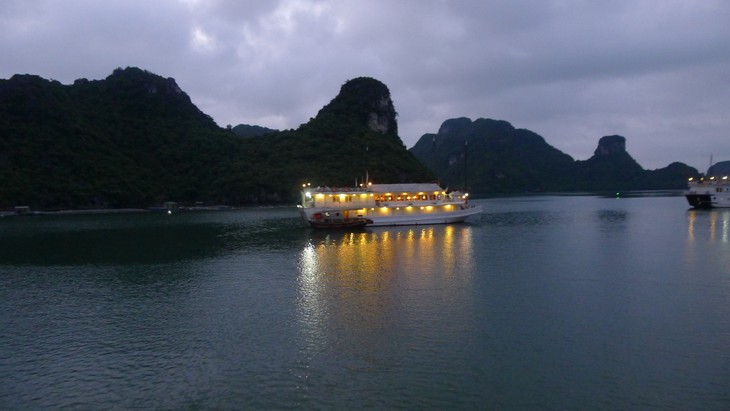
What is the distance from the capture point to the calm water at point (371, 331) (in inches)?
601

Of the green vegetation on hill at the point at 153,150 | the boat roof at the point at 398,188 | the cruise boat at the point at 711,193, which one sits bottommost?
the cruise boat at the point at 711,193

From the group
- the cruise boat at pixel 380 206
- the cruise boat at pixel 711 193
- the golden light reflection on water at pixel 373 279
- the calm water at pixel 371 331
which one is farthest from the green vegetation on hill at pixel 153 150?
the calm water at pixel 371 331

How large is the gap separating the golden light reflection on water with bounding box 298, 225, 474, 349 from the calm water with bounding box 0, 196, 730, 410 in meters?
0.20

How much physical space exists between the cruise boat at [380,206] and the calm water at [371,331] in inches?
1067

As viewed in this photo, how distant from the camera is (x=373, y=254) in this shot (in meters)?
45.4

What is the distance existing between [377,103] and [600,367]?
181812 mm

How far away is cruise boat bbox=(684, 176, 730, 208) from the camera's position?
105 meters

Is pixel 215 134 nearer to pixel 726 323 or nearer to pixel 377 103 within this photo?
pixel 377 103

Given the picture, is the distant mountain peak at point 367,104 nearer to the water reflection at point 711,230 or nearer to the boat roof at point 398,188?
the boat roof at point 398,188

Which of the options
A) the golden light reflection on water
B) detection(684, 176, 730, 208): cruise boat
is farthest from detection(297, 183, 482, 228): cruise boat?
detection(684, 176, 730, 208): cruise boat

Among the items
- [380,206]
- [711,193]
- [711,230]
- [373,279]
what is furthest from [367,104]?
[373,279]

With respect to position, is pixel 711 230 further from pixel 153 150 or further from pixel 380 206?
pixel 153 150

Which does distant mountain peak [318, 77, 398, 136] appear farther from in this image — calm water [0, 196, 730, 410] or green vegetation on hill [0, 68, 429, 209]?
calm water [0, 196, 730, 410]

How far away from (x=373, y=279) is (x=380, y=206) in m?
41.8
